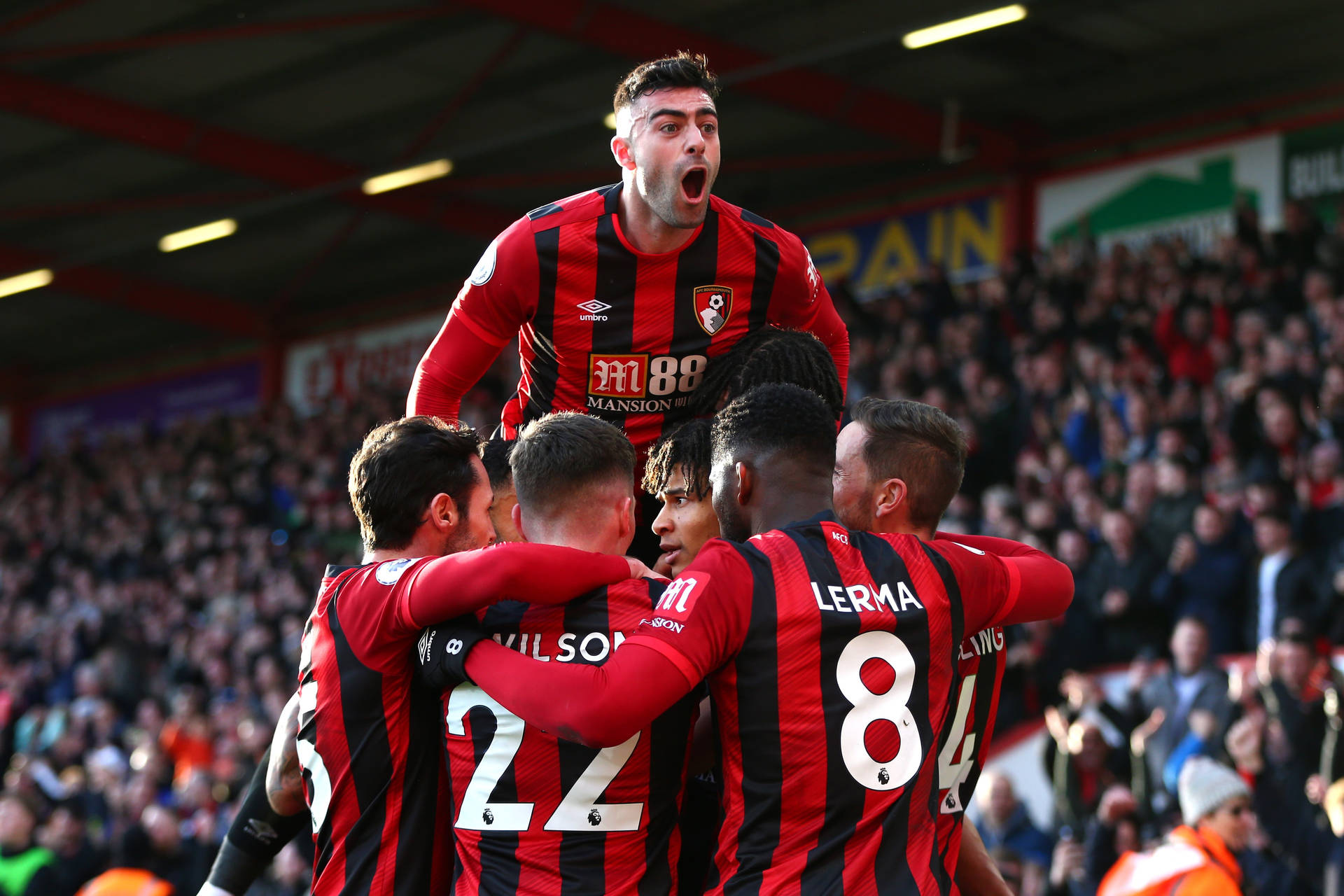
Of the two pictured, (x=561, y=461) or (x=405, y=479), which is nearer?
(x=561, y=461)

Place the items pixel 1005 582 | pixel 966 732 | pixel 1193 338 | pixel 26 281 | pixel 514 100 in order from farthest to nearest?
pixel 26 281 → pixel 514 100 → pixel 1193 338 → pixel 966 732 → pixel 1005 582

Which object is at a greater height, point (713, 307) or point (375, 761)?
point (713, 307)

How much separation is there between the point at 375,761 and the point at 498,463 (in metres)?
1.01

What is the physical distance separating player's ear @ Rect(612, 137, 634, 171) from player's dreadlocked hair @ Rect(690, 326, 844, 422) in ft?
1.90

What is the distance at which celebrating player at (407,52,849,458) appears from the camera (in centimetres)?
428

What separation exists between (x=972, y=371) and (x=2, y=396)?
23.3 metres

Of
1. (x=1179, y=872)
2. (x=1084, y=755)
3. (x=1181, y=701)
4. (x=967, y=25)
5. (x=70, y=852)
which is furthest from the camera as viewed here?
(x=967, y=25)

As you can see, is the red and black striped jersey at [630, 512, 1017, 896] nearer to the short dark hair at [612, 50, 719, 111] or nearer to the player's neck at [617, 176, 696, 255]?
the player's neck at [617, 176, 696, 255]

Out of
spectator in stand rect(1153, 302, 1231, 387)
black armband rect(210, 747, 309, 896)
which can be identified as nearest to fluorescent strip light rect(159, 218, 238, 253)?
spectator in stand rect(1153, 302, 1231, 387)

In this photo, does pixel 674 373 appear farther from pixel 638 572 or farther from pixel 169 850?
pixel 169 850

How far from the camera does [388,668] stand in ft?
11.5

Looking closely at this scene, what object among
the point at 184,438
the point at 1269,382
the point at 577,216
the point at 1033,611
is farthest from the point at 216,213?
the point at 1033,611

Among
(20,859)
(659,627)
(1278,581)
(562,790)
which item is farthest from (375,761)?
(20,859)

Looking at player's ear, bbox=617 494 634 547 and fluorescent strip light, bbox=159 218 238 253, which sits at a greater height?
fluorescent strip light, bbox=159 218 238 253
